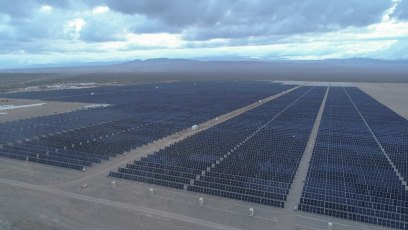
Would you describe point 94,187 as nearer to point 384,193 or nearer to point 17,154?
point 17,154

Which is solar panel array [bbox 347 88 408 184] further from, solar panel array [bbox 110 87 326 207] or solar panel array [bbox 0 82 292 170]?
solar panel array [bbox 0 82 292 170]

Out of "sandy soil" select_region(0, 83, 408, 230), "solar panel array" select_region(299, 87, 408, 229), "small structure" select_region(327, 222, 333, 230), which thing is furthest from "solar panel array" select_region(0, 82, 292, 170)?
"small structure" select_region(327, 222, 333, 230)

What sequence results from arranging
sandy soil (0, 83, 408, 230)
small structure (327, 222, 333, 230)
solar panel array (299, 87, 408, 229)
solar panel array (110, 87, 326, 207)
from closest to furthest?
1. small structure (327, 222, 333, 230)
2. sandy soil (0, 83, 408, 230)
3. solar panel array (299, 87, 408, 229)
4. solar panel array (110, 87, 326, 207)

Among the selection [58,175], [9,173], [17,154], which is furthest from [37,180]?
[17,154]

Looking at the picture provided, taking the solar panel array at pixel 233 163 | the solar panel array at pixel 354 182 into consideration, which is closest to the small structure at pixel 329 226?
the solar panel array at pixel 354 182

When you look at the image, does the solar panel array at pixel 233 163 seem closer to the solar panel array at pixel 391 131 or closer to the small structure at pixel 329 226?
the small structure at pixel 329 226

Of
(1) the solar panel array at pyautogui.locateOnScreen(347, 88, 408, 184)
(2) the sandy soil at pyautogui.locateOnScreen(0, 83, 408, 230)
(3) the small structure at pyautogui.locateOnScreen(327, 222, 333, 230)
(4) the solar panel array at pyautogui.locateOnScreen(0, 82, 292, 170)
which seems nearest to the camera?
(3) the small structure at pyautogui.locateOnScreen(327, 222, 333, 230)

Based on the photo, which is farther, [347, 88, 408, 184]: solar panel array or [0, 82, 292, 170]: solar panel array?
[0, 82, 292, 170]: solar panel array
